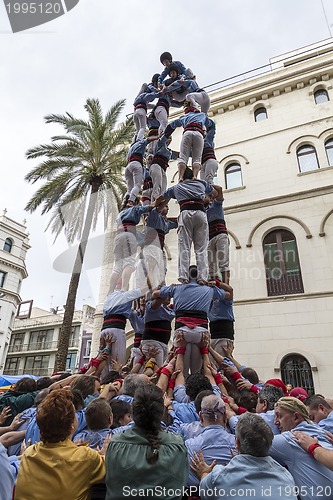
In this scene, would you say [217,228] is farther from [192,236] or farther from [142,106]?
[142,106]

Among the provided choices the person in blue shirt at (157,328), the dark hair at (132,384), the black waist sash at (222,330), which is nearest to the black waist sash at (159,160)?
the person in blue shirt at (157,328)

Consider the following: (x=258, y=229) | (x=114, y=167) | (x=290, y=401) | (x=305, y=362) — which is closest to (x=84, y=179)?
(x=114, y=167)

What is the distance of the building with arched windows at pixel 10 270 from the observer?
31312mm

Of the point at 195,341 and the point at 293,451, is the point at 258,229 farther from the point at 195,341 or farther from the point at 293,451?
the point at 293,451

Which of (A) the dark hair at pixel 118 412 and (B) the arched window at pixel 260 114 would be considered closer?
(A) the dark hair at pixel 118 412

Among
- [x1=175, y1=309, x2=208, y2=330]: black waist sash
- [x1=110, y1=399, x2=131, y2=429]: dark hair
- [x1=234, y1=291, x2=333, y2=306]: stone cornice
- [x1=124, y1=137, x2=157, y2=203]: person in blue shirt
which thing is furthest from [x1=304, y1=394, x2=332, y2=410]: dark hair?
[x1=234, y1=291, x2=333, y2=306]: stone cornice

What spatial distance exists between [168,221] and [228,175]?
946cm

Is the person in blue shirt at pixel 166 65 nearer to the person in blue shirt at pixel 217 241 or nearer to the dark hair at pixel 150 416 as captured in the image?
the person in blue shirt at pixel 217 241

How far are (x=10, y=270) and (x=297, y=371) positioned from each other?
2962 centimetres

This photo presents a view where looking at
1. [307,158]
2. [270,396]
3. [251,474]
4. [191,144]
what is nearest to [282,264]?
[307,158]

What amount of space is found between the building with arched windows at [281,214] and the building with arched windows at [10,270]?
22.2m

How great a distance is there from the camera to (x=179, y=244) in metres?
6.61

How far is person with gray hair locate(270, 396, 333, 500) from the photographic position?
89.8 inches

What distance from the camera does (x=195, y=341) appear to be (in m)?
5.54
